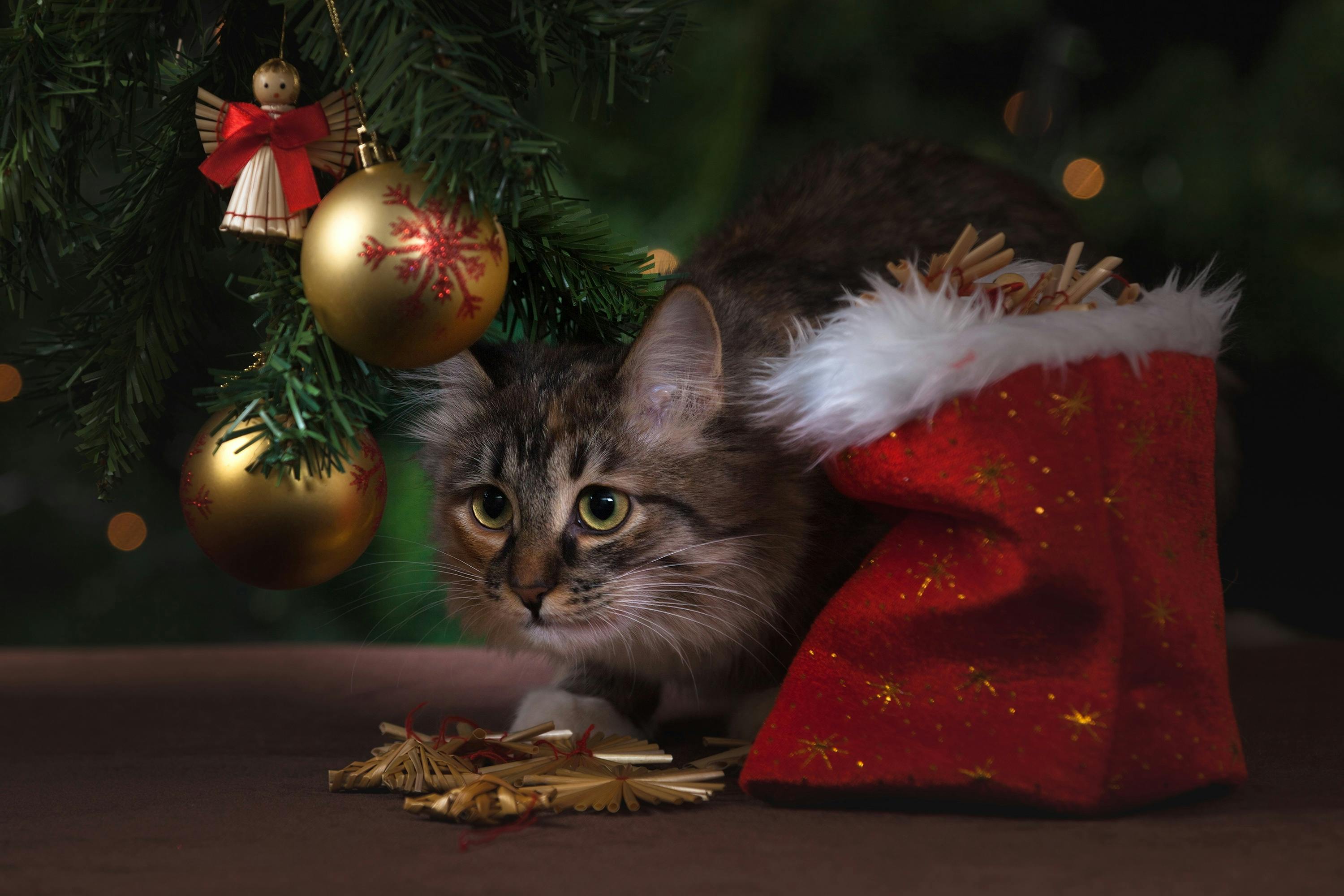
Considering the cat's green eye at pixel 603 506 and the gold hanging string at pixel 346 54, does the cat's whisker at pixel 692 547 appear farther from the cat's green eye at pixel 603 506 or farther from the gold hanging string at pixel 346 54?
the gold hanging string at pixel 346 54

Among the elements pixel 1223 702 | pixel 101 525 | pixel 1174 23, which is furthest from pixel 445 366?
pixel 1174 23

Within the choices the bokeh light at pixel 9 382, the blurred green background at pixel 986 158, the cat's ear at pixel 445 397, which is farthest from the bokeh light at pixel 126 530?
the cat's ear at pixel 445 397

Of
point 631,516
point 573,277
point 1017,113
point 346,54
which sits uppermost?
point 1017,113

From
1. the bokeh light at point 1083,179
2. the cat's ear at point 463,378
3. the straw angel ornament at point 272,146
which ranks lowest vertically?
the cat's ear at point 463,378

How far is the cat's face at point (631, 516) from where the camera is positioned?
41.1 inches

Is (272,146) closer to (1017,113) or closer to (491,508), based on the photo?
(491,508)

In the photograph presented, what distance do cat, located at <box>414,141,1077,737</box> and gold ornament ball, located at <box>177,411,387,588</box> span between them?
0.17 m

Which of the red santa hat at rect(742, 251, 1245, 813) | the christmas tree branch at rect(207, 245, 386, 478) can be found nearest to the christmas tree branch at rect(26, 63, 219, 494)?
the christmas tree branch at rect(207, 245, 386, 478)

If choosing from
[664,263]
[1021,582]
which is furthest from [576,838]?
[664,263]

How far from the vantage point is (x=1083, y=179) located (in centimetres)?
192

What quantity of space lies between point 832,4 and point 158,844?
1.77m

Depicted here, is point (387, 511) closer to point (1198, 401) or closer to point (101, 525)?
point (101, 525)

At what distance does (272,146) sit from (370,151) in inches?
3.0

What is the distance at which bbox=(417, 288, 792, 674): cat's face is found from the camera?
1.04 metres
